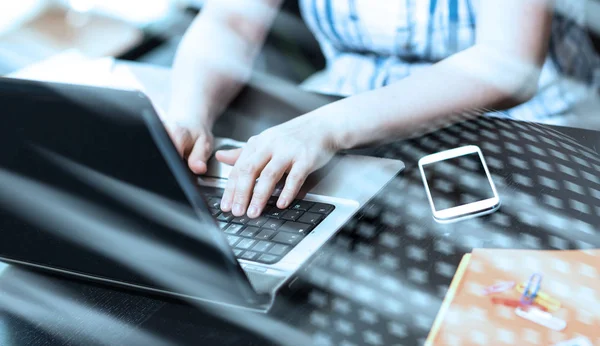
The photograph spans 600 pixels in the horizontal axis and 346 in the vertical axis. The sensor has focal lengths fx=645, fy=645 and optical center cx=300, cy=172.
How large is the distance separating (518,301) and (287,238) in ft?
0.65

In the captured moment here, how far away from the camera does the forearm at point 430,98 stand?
29.3 inches

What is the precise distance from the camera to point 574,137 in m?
0.69

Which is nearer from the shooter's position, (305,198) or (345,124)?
(305,198)

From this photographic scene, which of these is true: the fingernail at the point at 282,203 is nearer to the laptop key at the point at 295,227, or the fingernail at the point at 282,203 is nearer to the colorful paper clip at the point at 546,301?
the laptop key at the point at 295,227

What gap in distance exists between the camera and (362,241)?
572 millimetres

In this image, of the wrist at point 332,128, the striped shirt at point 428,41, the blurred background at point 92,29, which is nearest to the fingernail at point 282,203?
the wrist at point 332,128

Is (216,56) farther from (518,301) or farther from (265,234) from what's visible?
(518,301)

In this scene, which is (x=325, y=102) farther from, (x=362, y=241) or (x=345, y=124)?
(x=362, y=241)

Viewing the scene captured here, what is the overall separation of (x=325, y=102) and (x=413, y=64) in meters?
0.23

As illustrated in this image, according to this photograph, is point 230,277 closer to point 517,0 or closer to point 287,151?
point 287,151

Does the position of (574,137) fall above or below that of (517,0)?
below

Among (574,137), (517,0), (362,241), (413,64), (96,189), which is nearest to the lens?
(96,189)

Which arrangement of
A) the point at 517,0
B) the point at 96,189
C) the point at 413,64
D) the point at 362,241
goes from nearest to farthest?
the point at 96,189 < the point at 362,241 < the point at 517,0 < the point at 413,64

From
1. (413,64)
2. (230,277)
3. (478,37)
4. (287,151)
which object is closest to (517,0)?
(478,37)
